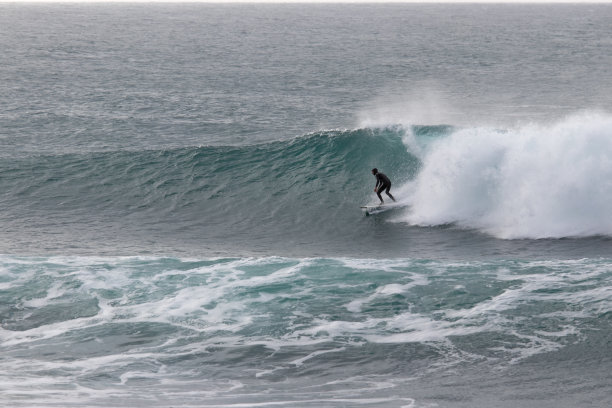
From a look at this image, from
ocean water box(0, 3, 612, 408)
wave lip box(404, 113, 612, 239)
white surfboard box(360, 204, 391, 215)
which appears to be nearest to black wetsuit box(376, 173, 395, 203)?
white surfboard box(360, 204, 391, 215)

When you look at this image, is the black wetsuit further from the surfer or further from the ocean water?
the ocean water

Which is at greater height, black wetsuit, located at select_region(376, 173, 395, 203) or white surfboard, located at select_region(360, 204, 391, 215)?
black wetsuit, located at select_region(376, 173, 395, 203)

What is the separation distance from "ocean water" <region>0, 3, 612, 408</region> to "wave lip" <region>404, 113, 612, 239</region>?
0.06 m

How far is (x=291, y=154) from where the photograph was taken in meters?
29.8

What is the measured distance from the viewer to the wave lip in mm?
22797

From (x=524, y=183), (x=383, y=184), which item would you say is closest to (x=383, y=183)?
(x=383, y=184)

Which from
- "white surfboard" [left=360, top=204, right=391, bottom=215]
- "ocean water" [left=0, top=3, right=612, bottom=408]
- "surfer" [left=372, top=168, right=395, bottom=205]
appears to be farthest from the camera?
"surfer" [left=372, top=168, right=395, bottom=205]

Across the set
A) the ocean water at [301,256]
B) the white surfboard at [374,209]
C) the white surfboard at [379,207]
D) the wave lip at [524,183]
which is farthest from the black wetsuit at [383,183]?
the wave lip at [524,183]

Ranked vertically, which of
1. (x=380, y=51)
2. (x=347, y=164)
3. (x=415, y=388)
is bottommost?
(x=415, y=388)

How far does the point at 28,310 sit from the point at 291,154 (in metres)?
14.3

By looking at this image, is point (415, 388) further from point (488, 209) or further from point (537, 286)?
point (488, 209)

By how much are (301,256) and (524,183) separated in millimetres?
7048

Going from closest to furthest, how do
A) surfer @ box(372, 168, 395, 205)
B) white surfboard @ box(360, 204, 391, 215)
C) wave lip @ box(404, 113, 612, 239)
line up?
wave lip @ box(404, 113, 612, 239) → white surfboard @ box(360, 204, 391, 215) → surfer @ box(372, 168, 395, 205)

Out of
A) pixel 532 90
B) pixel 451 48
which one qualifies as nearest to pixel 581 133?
pixel 532 90
